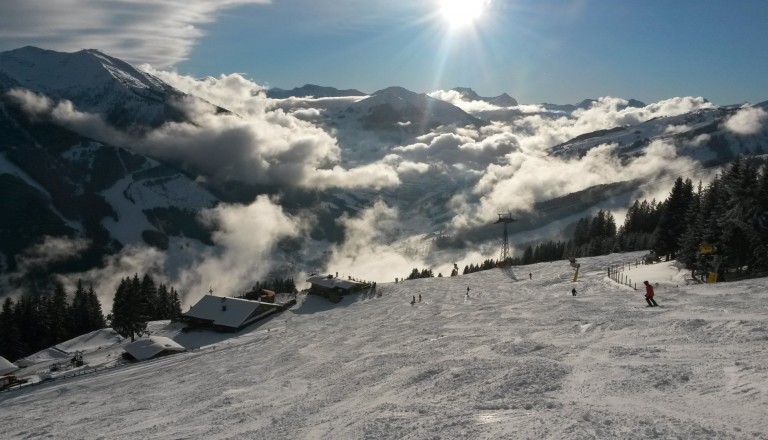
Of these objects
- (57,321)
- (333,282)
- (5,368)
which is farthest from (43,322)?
(333,282)

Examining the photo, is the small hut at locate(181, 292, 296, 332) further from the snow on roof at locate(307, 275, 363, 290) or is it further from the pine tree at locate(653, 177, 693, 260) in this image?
the pine tree at locate(653, 177, 693, 260)

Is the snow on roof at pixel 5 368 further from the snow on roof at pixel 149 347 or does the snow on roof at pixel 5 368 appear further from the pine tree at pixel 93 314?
the pine tree at pixel 93 314

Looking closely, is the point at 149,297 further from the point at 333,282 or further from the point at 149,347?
the point at 149,347

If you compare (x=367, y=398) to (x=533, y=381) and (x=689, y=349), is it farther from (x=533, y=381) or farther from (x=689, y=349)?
(x=689, y=349)

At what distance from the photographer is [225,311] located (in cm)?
6569

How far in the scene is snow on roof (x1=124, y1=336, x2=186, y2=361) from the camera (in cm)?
5175

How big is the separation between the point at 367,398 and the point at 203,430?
5.62m

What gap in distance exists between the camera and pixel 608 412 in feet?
43.4

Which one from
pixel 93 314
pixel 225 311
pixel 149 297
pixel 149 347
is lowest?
pixel 149 347

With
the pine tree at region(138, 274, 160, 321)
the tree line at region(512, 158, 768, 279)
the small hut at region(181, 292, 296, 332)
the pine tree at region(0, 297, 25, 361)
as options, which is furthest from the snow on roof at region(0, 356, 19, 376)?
the tree line at region(512, 158, 768, 279)

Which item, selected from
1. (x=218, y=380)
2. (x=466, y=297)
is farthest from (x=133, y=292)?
(x=218, y=380)

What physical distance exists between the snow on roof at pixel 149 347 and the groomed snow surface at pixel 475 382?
10.3 metres

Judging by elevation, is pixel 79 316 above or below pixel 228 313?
below

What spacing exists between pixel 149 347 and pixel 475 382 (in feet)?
146
